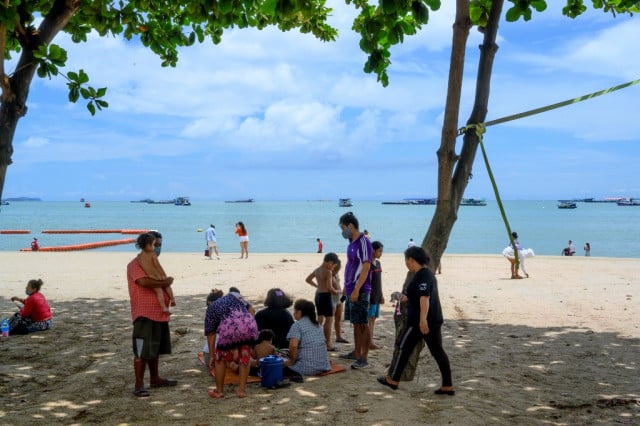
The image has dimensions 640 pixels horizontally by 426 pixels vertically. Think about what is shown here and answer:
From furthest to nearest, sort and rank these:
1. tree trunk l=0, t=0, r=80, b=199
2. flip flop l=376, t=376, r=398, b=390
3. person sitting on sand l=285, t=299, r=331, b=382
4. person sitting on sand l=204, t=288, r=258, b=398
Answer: person sitting on sand l=285, t=299, r=331, b=382
flip flop l=376, t=376, r=398, b=390
person sitting on sand l=204, t=288, r=258, b=398
tree trunk l=0, t=0, r=80, b=199

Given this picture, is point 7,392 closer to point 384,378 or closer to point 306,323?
point 306,323

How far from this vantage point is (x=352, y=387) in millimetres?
6516

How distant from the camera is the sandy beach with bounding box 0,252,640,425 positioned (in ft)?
18.8

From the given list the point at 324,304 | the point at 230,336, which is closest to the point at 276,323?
the point at 324,304

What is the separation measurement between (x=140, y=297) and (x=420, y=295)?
316cm

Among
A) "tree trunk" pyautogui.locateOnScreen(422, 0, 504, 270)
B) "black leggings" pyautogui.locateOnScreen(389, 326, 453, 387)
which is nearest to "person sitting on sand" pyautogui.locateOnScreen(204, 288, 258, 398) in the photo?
"black leggings" pyautogui.locateOnScreen(389, 326, 453, 387)

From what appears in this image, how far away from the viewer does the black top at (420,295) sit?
6.03 m

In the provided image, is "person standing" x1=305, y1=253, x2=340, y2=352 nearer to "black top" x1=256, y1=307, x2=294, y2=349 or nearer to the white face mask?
"black top" x1=256, y1=307, x2=294, y2=349

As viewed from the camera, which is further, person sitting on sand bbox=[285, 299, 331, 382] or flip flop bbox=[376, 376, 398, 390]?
person sitting on sand bbox=[285, 299, 331, 382]

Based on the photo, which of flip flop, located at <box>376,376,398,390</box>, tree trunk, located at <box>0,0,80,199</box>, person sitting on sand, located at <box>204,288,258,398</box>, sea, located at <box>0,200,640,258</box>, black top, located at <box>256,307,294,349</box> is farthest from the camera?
sea, located at <box>0,200,640,258</box>

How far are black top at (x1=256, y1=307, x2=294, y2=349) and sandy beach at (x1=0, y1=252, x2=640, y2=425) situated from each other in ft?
2.88

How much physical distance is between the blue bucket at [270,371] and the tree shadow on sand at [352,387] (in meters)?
0.14

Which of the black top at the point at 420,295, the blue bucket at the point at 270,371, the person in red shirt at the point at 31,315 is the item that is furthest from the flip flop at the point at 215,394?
the person in red shirt at the point at 31,315

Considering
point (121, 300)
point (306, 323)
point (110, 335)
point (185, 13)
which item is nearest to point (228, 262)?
point (121, 300)
